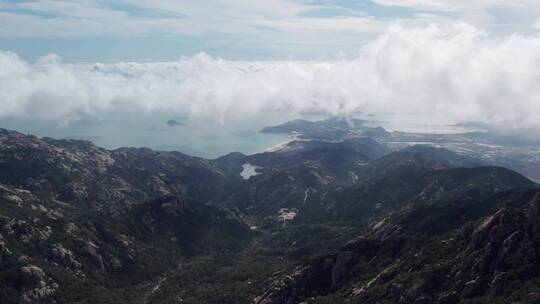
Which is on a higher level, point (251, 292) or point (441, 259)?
point (441, 259)

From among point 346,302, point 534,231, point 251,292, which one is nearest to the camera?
point 534,231

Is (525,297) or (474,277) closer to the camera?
(525,297)

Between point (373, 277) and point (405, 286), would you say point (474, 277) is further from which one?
point (373, 277)

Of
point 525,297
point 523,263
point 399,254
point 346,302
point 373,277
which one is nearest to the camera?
point 525,297

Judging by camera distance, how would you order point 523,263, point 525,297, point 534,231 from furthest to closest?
1. point 534,231
2. point 523,263
3. point 525,297

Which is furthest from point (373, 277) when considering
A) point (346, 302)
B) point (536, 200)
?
point (536, 200)

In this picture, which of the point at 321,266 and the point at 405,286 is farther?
the point at 321,266

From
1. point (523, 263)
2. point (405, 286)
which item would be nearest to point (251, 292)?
point (405, 286)

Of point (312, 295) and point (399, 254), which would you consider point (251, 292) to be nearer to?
point (312, 295)

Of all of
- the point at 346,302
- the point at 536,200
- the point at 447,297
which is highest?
the point at 536,200
